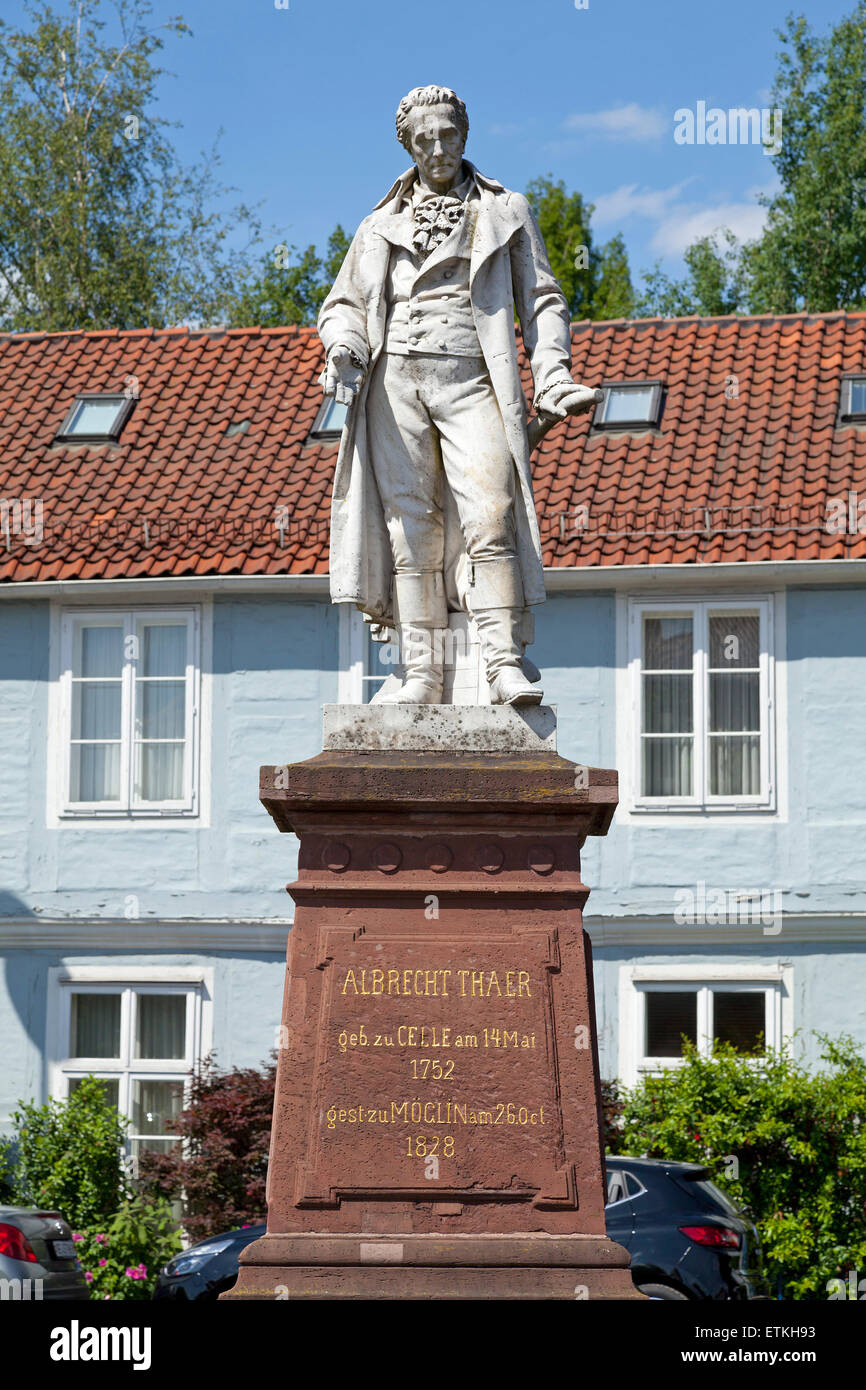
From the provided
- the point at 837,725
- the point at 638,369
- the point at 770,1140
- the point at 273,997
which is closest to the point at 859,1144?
the point at 770,1140

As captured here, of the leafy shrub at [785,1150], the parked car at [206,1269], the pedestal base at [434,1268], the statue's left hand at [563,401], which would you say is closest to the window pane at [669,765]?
the leafy shrub at [785,1150]

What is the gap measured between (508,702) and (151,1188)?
35.1 ft

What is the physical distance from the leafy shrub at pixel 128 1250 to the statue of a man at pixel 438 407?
923 centimetres

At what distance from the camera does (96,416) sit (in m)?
21.2

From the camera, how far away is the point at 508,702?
816 cm

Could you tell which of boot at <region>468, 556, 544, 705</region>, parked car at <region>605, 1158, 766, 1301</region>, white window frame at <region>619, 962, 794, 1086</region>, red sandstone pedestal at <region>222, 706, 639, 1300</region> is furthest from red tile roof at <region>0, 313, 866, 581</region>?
red sandstone pedestal at <region>222, 706, 639, 1300</region>

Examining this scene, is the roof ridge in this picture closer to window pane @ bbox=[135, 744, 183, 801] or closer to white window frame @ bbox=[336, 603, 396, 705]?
white window frame @ bbox=[336, 603, 396, 705]

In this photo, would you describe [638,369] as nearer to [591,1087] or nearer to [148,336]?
[148,336]

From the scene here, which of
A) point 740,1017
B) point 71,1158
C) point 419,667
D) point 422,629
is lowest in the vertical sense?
point 71,1158

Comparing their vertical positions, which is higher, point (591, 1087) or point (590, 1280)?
point (591, 1087)

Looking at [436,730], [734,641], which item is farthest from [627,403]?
[436,730]

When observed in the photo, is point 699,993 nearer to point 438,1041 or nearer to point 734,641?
point 734,641

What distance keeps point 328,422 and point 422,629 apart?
40.0 feet
